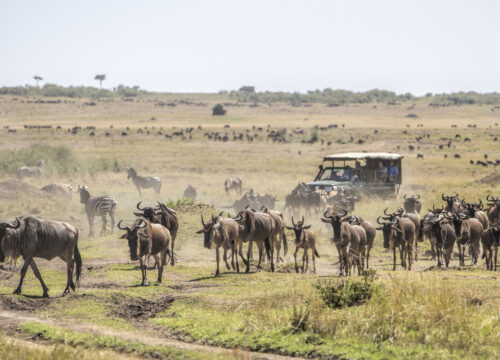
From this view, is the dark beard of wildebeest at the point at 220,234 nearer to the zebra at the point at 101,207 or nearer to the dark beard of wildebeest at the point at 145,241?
the dark beard of wildebeest at the point at 145,241

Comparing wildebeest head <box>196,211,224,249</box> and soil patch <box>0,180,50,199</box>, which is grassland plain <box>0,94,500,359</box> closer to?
soil patch <box>0,180,50,199</box>

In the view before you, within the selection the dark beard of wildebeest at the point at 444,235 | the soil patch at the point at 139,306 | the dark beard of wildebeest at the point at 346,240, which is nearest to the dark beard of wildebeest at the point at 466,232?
the dark beard of wildebeest at the point at 444,235

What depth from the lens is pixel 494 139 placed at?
8069cm

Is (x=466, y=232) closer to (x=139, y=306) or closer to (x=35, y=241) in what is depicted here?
(x=139, y=306)

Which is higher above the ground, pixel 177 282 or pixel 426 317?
pixel 426 317

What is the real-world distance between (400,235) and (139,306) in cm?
976

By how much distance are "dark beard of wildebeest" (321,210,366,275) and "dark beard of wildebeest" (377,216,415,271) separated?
1.31m

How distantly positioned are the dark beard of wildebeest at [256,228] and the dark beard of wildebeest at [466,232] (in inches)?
229

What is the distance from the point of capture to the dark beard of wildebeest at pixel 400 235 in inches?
891

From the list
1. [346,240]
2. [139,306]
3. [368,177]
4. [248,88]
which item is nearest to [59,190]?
[368,177]

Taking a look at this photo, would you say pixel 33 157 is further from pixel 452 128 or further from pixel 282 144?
pixel 452 128

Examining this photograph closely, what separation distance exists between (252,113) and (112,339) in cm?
11453

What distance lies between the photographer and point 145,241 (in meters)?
18.9

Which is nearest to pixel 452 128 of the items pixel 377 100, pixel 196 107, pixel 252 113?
pixel 252 113
